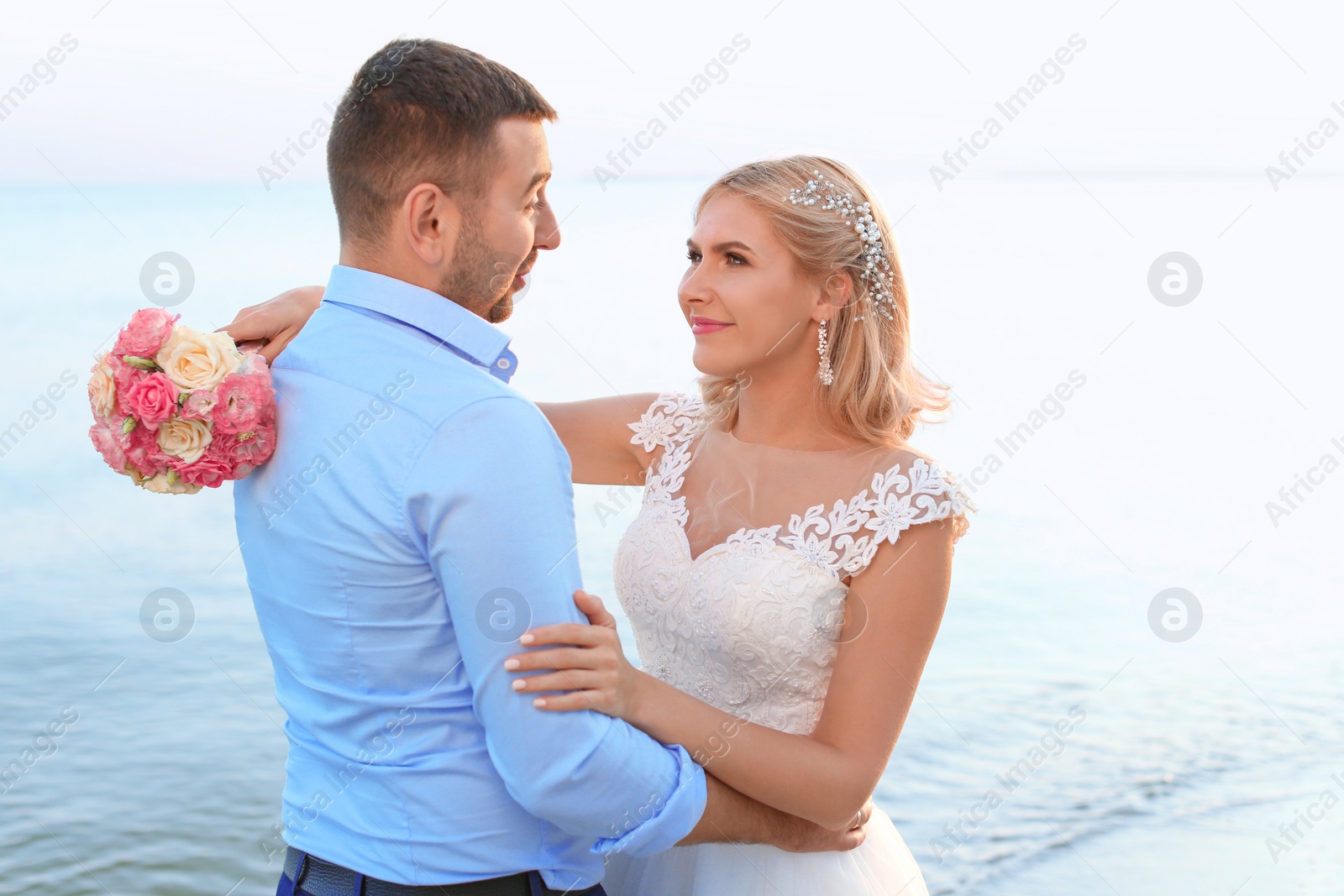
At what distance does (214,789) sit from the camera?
596 centimetres

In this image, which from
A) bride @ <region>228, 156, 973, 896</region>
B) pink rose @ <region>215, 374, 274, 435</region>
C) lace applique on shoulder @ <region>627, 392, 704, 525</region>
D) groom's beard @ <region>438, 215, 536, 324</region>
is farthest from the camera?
lace applique on shoulder @ <region>627, 392, 704, 525</region>

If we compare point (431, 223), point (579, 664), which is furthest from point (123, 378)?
point (579, 664)

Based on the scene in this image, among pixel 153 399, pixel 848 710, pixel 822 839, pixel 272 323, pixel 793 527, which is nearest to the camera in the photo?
pixel 153 399

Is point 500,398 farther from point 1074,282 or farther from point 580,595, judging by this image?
point 1074,282

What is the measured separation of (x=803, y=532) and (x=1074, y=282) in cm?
2284

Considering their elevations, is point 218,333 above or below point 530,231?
below

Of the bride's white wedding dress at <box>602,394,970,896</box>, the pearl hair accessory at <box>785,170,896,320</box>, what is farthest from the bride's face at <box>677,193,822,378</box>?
the bride's white wedding dress at <box>602,394,970,896</box>

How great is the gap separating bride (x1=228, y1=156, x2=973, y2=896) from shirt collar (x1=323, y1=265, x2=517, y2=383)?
423 mm

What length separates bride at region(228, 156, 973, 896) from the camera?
7.63 feet

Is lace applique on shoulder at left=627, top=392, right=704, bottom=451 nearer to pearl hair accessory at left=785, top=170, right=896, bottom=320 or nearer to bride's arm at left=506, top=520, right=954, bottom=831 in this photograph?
pearl hair accessory at left=785, top=170, right=896, bottom=320

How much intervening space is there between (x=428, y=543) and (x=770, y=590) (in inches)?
45.1

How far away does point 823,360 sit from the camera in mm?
2812

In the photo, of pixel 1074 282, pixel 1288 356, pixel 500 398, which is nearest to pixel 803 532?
pixel 500 398

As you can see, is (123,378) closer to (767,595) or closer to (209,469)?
(209,469)
